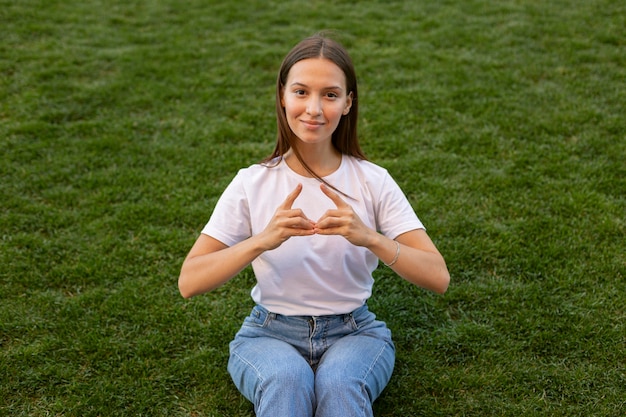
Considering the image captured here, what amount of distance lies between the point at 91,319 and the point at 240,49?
3.91m

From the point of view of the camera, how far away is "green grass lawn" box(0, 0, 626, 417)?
2796mm

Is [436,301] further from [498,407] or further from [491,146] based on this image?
[491,146]

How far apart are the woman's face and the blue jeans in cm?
74

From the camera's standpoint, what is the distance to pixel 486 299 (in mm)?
3234

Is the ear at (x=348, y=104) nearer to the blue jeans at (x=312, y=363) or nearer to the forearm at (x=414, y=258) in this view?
the forearm at (x=414, y=258)

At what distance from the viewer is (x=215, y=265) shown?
2.25 meters

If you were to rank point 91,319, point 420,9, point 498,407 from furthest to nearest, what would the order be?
point 420,9 < point 91,319 < point 498,407

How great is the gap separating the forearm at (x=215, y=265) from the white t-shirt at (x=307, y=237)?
113mm

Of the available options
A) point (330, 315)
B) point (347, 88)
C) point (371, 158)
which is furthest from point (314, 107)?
point (371, 158)

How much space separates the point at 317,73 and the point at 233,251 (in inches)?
28.8

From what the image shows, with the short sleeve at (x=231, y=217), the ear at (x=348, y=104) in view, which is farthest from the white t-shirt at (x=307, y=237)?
the ear at (x=348, y=104)

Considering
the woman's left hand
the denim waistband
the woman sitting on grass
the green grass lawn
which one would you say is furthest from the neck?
the green grass lawn

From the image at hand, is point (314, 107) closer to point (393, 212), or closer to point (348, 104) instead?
point (348, 104)

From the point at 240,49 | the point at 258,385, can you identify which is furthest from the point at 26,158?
the point at 258,385
